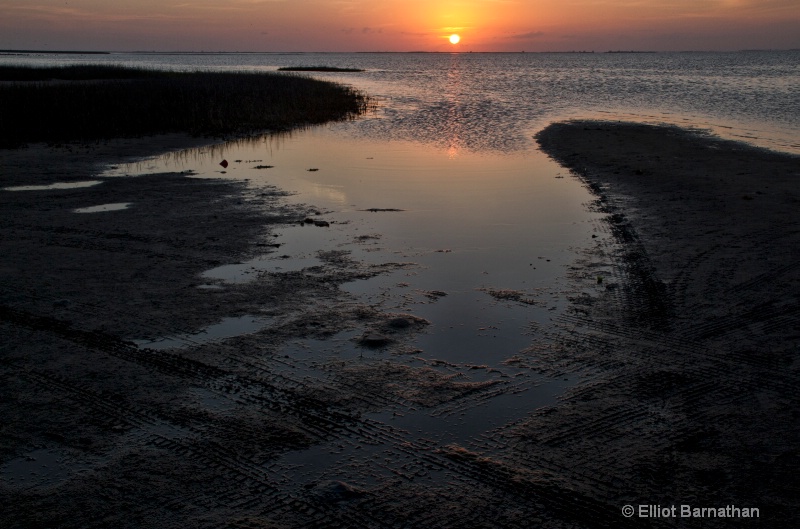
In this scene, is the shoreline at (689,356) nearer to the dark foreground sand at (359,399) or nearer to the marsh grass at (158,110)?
the dark foreground sand at (359,399)

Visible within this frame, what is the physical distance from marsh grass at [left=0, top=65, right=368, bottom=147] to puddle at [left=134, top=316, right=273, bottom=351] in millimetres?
17978

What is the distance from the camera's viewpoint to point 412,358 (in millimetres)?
6223

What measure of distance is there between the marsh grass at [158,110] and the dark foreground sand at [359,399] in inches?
618

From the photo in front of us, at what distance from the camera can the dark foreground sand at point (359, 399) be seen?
13.7 ft

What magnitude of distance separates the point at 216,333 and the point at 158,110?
80.2 feet

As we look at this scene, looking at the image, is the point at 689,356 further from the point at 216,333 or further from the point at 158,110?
the point at 158,110

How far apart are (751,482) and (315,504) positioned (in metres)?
3.00

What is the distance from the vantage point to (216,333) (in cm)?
686

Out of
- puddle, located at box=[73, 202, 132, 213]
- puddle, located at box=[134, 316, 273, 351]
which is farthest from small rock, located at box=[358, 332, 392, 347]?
puddle, located at box=[73, 202, 132, 213]

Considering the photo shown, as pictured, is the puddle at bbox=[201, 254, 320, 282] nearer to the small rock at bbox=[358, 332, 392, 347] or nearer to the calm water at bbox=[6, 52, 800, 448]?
the calm water at bbox=[6, 52, 800, 448]

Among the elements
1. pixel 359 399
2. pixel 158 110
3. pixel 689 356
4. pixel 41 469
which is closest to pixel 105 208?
pixel 41 469

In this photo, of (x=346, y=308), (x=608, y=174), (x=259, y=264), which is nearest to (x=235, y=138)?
(x=608, y=174)

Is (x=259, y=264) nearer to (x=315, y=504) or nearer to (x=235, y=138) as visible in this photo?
(x=315, y=504)

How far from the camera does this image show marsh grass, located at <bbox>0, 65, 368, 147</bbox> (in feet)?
78.6
